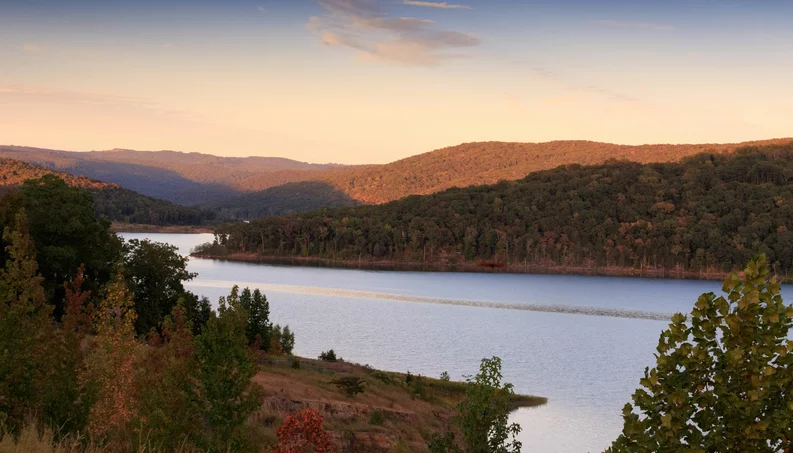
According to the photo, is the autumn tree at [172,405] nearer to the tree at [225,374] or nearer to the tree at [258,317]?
the tree at [225,374]

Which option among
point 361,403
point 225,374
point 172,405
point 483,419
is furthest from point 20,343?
point 361,403

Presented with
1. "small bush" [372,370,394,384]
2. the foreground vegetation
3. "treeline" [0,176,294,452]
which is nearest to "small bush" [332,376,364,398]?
the foreground vegetation

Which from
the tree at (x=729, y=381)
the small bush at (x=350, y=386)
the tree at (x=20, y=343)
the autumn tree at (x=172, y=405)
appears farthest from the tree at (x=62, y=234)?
the tree at (x=729, y=381)

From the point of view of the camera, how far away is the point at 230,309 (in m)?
17.2

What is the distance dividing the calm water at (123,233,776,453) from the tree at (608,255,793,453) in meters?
40.5

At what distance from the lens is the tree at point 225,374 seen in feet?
54.8

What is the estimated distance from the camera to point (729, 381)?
6.67 m

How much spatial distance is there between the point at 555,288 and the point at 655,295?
2070 centimetres

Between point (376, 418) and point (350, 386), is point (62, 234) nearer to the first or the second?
point (350, 386)

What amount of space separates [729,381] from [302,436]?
10947mm

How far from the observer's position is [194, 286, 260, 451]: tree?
16703 mm

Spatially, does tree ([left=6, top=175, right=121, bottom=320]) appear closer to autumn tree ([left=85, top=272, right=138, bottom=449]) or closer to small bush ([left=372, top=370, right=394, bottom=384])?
small bush ([left=372, top=370, right=394, bottom=384])

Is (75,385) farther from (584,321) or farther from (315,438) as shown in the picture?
(584,321)

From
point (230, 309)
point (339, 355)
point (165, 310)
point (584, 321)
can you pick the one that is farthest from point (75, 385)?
point (584, 321)
